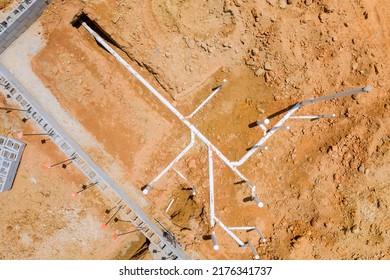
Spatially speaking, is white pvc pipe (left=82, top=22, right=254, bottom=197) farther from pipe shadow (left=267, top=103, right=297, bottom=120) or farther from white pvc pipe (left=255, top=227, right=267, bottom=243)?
pipe shadow (left=267, top=103, right=297, bottom=120)

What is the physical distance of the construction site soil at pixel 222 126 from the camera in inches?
414

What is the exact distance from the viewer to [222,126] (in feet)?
37.7

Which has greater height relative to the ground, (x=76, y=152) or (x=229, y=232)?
(x=76, y=152)

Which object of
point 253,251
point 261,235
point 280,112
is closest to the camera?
point 253,251

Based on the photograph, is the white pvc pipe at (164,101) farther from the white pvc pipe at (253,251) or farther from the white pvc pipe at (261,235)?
the white pvc pipe at (253,251)

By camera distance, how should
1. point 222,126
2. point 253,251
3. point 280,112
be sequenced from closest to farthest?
point 253,251
point 280,112
point 222,126

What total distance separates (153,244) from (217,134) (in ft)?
14.1

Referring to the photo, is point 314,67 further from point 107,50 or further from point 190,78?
point 107,50

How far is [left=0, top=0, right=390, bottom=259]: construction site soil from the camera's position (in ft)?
34.5

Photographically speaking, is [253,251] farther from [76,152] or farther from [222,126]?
[76,152]

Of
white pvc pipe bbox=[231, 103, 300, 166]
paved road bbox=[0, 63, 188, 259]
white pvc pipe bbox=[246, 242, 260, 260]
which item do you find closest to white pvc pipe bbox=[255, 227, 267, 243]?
white pvc pipe bbox=[246, 242, 260, 260]

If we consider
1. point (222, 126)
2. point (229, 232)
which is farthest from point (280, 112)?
point (229, 232)
